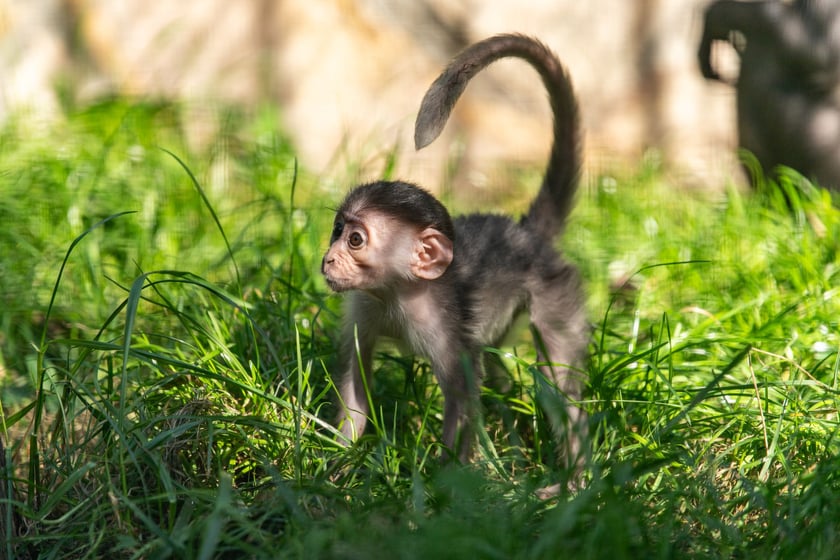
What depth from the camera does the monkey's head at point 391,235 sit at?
3561 millimetres

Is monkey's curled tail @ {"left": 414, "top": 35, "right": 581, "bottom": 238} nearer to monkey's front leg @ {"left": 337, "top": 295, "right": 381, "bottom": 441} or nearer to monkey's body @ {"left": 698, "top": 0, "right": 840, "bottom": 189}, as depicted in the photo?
monkey's front leg @ {"left": 337, "top": 295, "right": 381, "bottom": 441}

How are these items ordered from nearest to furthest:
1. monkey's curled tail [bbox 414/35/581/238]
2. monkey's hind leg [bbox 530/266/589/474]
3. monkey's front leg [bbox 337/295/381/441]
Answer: monkey's curled tail [bbox 414/35/581/238], monkey's front leg [bbox 337/295/381/441], monkey's hind leg [bbox 530/266/589/474]

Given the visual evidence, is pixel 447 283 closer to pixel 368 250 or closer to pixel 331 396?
pixel 368 250

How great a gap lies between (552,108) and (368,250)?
47.9 inches

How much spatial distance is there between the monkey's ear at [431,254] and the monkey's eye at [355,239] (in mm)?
200

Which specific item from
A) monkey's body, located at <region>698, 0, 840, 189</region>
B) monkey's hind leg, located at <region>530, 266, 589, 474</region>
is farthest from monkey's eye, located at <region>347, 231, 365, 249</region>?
monkey's body, located at <region>698, 0, 840, 189</region>

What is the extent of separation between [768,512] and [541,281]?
1503mm

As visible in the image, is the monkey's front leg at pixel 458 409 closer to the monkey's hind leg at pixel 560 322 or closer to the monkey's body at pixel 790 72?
the monkey's hind leg at pixel 560 322

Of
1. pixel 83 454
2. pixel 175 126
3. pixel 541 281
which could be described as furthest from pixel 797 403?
pixel 175 126

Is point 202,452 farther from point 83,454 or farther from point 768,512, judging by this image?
point 768,512

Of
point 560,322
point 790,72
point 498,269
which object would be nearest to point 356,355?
point 498,269

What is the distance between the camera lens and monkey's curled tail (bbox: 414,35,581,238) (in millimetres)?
3229

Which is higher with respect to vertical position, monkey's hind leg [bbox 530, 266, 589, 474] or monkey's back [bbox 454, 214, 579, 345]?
monkey's back [bbox 454, 214, 579, 345]

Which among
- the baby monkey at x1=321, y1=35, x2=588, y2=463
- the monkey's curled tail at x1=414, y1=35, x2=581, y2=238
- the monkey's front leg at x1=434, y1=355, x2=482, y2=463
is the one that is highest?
the monkey's curled tail at x1=414, y1=35, x2=581, y2=238
